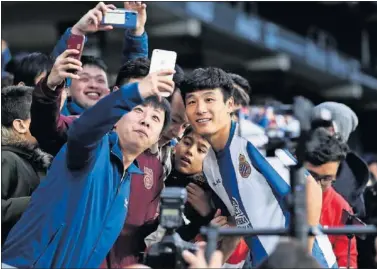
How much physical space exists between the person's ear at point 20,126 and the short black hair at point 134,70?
1.75ft

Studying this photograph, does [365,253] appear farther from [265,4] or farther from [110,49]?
[265,4]

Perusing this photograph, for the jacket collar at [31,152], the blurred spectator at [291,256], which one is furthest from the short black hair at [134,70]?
the blurred spectator at [291,256]

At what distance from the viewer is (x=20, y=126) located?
4852 millimetres

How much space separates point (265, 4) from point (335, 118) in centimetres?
2065

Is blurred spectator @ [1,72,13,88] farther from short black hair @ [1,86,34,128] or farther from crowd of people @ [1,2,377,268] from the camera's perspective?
short black hair @ [1,86,34,128]

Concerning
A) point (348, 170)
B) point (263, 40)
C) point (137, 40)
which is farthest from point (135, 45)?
point (263, 40)

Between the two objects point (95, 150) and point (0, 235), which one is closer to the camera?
point (95, 150)

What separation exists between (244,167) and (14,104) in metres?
1.32

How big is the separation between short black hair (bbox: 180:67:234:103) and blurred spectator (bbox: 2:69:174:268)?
2.44ft

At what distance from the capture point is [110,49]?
1880cm

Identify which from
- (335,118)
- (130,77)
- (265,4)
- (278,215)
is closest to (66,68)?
(130,77)

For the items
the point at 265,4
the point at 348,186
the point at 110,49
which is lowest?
the point at 348,186

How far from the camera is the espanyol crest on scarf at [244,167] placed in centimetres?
440

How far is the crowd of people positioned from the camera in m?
→ 3.76
